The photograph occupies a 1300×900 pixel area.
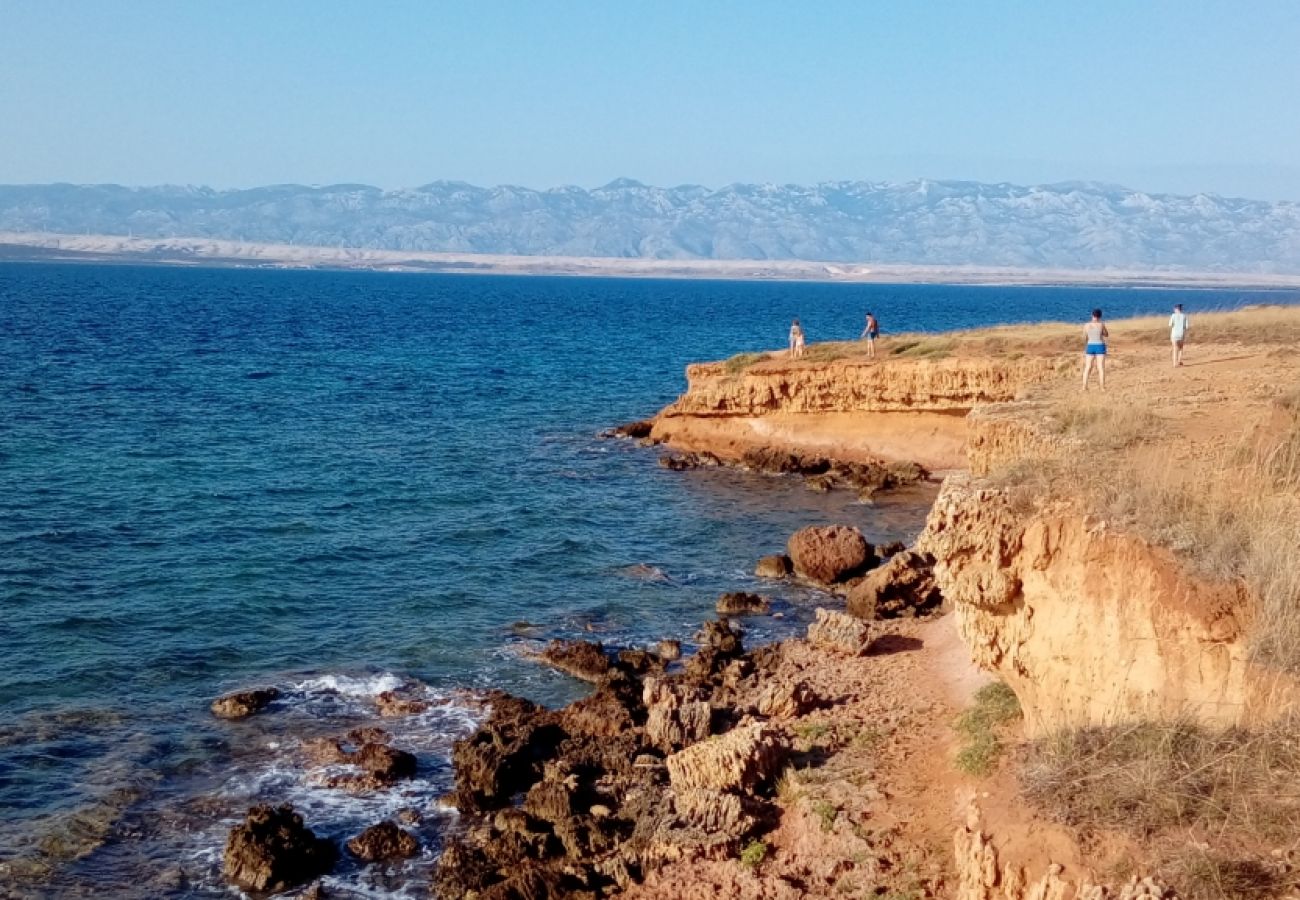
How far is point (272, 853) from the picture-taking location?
47.8ft

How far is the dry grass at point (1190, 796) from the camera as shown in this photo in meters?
8.97

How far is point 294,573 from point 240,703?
774 centimetres

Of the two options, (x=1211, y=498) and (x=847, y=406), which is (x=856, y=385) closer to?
(x=847, y=406)

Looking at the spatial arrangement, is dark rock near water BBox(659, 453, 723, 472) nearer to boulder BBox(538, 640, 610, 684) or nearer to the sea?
the sea

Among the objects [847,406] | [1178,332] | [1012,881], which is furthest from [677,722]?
[847,406]

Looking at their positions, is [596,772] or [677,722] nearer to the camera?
[596,772]

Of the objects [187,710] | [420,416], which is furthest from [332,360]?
[187,710]

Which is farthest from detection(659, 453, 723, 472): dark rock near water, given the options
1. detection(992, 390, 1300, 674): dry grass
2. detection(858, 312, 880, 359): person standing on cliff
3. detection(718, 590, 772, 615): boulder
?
detection(992, 390, 1300, 674): dry grass

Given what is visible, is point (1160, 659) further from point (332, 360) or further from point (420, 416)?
point (332, 360)

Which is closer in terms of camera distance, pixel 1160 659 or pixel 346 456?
pixel 1160 659

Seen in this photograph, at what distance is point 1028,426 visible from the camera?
18.5 m

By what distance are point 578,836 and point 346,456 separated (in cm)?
2835

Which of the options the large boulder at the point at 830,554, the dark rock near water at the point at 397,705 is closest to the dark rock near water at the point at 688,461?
the large boulder at the point at 830,554

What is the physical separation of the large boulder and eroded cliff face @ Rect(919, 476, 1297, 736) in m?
11.7
